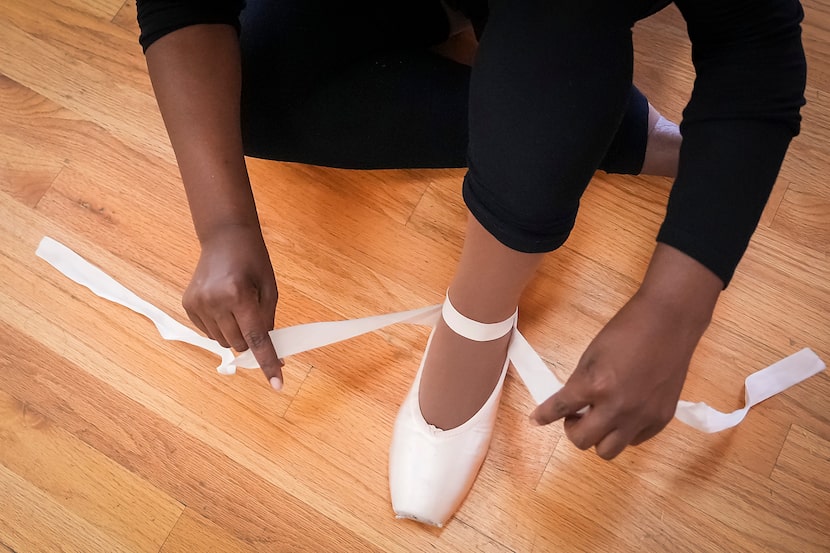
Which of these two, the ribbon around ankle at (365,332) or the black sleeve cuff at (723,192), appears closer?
the black sleeve cuff at (723,192)

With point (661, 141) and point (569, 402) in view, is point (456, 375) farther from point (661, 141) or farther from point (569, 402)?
point (661, 141)

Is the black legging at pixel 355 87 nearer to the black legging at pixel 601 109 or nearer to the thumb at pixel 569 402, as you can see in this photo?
the black legging at pixel 601 109

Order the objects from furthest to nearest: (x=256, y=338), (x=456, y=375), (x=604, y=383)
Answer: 1. (x=456, y=375)
2. (x=256, y=338)
3. (x=604, y=383)

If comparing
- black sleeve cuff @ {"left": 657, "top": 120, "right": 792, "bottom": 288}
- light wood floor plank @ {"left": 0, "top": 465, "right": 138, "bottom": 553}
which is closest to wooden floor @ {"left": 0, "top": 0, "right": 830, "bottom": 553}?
light wood floor plank @ {"left": 0, "top": 465, "right": 138, "bottom": 553}

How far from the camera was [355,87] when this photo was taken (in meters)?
0.67

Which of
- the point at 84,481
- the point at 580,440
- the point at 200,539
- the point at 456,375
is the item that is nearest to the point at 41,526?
the point at 84,481

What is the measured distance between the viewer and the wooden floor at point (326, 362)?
2.19 ft

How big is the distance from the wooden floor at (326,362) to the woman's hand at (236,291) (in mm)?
194

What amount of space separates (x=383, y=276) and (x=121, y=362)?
→ 29cm

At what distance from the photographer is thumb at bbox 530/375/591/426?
43 cm

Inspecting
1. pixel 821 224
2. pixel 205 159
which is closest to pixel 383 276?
pixel 205 159

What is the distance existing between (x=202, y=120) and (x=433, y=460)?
1.21 feet

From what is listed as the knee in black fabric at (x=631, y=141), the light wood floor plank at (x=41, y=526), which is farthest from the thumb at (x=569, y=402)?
the light wood floor plank at (x=41, y=526)

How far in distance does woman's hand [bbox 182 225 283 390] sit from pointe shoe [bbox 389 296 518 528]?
0.58 ft
